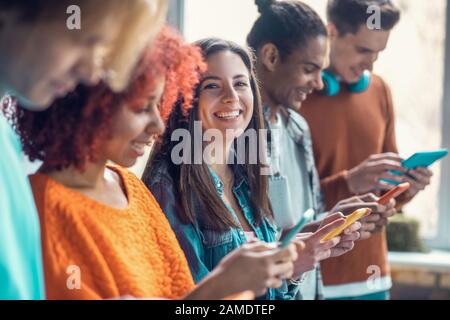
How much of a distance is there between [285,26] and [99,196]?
886 millimetres

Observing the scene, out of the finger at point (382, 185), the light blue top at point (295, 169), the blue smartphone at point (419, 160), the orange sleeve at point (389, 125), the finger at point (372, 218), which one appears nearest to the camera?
the finger at point (372, 218)

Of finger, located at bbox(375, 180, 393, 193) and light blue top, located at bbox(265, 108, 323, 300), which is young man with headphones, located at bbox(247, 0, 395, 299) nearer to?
light blue top, located at bbox(265, 108, 323, 300)

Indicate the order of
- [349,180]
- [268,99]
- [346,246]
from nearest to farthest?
[346,246], [268,99], [349,180]

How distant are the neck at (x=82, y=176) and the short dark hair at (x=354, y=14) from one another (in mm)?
1147

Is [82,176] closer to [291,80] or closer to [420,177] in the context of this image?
[291,80]

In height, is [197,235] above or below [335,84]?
below

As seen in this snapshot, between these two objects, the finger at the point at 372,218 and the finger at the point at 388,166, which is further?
the finger at the point at 388,166

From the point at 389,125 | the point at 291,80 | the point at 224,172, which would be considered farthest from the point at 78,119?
the point at 389,125

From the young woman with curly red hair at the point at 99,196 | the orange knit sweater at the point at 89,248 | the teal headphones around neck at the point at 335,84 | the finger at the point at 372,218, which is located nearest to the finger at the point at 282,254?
the young woman with curly red hair at the point at 99,196

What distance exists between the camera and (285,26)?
1618mm

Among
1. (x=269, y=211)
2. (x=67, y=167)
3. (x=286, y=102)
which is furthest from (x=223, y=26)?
(x=67, y=167)

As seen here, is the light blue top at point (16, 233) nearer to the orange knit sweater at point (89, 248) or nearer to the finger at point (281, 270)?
the orange knit sweater at point (89, 248)

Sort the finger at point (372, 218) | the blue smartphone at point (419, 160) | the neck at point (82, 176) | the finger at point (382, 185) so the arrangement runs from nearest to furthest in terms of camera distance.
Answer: the neck at point (82, 176) → the finger at point (372, 218) → the blue smartphone at point (419, 160) → the finger at point (382, 185)

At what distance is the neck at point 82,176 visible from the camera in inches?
31.4
